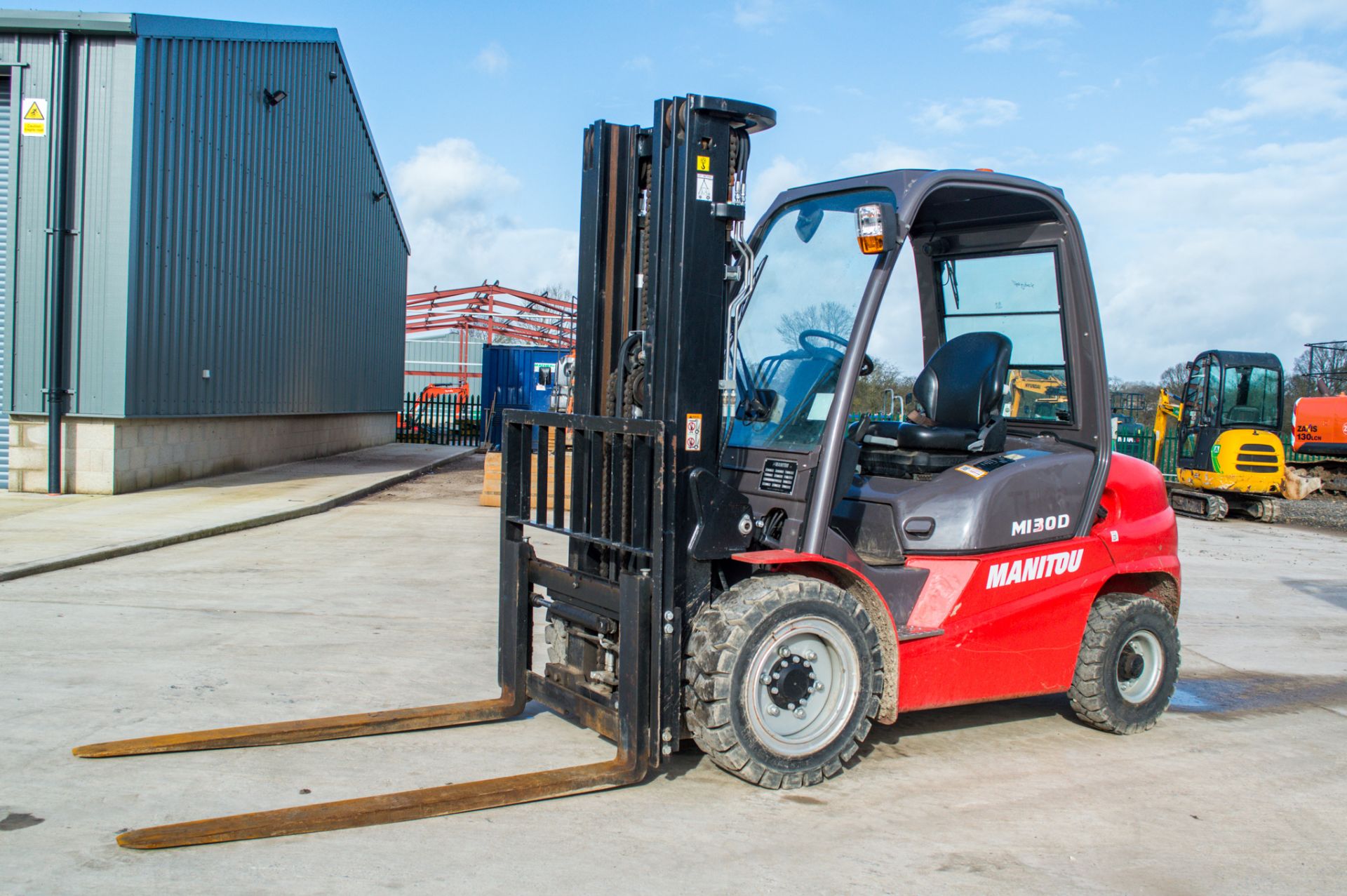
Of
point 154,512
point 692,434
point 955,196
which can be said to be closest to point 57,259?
point 154,512

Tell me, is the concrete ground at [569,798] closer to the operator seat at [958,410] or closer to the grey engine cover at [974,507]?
the grey engine cover at [974,507]

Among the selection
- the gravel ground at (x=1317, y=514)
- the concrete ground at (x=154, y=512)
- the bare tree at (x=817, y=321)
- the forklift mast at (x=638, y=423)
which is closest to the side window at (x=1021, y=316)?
the bare tree at (x=817, y=321)

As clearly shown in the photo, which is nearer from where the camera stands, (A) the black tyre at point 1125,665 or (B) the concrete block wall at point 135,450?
(A) the black tyre at point 1125,665

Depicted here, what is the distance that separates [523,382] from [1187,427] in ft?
61.0

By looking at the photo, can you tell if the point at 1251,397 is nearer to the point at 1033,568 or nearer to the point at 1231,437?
the point at 1231,437

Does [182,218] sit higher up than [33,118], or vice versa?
[33,118]

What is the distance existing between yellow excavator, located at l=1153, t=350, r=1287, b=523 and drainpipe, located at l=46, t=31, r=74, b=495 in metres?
19.0

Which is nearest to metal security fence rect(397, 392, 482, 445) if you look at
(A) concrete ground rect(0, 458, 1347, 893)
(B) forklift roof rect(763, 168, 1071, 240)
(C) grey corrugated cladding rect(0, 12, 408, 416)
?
(C) grey corrugated cladding rect(0, 12, 408, 416)

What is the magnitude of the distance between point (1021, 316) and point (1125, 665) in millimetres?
1989

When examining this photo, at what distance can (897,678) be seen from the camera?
16.0ft

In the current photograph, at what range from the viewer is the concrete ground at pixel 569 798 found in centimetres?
375

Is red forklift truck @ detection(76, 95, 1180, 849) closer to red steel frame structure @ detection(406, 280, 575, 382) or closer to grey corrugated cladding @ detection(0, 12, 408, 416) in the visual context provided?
grey corrugated cladding @ detection(0, 12, 408, 416)

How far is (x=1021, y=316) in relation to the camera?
6.17 m

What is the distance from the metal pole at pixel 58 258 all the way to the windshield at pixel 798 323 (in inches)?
470
